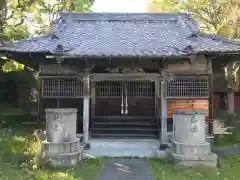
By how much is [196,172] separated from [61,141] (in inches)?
168

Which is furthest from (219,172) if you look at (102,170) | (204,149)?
(102,170)

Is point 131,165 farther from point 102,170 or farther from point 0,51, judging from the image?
point 0,51

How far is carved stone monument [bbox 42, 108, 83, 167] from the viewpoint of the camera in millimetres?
9547

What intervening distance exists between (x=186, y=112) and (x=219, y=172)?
2073 mm

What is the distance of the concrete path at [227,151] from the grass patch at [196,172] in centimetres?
110

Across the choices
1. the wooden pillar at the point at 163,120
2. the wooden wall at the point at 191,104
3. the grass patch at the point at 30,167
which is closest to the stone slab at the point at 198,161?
the wooden pillar at the point at 163,120

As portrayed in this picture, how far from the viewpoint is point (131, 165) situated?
10.2 meters

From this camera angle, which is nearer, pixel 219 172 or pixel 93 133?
pixel 219 172

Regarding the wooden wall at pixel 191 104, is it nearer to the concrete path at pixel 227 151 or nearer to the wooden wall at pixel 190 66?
the wooden wall at pixel 190 66

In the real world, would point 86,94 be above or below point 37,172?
above

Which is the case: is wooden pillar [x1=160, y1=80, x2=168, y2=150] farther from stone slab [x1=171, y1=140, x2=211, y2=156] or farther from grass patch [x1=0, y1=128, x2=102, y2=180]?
grass patch [x1=0, y1=128, x2=102, y2=180]

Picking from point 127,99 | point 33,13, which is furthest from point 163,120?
point 33,13

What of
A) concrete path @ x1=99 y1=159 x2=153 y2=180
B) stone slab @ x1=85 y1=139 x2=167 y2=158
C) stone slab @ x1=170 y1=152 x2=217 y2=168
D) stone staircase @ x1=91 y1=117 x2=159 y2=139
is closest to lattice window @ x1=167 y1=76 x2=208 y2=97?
stone staircase @ x1=91 y1=117 x2=159 y2=139

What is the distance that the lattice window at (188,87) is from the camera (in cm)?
1254
